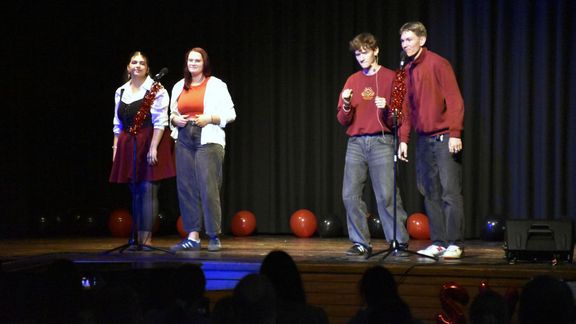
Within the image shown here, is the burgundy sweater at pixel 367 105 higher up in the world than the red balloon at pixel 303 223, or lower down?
higher up

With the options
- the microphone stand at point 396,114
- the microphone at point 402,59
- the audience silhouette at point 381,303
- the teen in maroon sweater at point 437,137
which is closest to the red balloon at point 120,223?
the microphone stand at point 396,114

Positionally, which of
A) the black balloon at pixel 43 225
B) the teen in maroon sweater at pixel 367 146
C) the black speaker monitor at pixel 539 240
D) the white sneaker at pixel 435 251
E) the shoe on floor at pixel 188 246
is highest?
the teen in maroon sweater at pixel 367 146

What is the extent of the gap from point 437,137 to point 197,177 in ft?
6.20

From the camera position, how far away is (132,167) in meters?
6.74

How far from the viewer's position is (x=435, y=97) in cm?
594

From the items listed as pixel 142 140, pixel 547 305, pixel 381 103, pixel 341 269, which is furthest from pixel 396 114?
pixel 547 305

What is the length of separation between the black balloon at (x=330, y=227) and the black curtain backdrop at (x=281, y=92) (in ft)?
1.24

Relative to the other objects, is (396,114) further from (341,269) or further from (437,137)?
(341,269)

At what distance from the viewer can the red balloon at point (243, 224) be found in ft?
29.2

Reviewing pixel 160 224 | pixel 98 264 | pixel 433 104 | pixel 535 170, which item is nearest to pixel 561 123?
pixel 535 170

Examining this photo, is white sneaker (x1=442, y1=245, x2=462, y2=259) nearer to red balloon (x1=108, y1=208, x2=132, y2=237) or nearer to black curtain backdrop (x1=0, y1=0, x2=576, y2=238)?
black curtain backdrop (x1=0, y1=0, x2=576, y2=238)

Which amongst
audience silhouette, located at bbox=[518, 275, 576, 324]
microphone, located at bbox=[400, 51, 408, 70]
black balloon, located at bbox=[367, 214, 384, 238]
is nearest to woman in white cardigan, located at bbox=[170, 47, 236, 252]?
microphone, located at bbox=[400, 51, 408, 70]

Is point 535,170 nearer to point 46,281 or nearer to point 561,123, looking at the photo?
point 561,123

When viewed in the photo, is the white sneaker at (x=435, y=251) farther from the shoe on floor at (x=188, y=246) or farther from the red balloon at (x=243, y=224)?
the red balloon at (x=243, y=224)
